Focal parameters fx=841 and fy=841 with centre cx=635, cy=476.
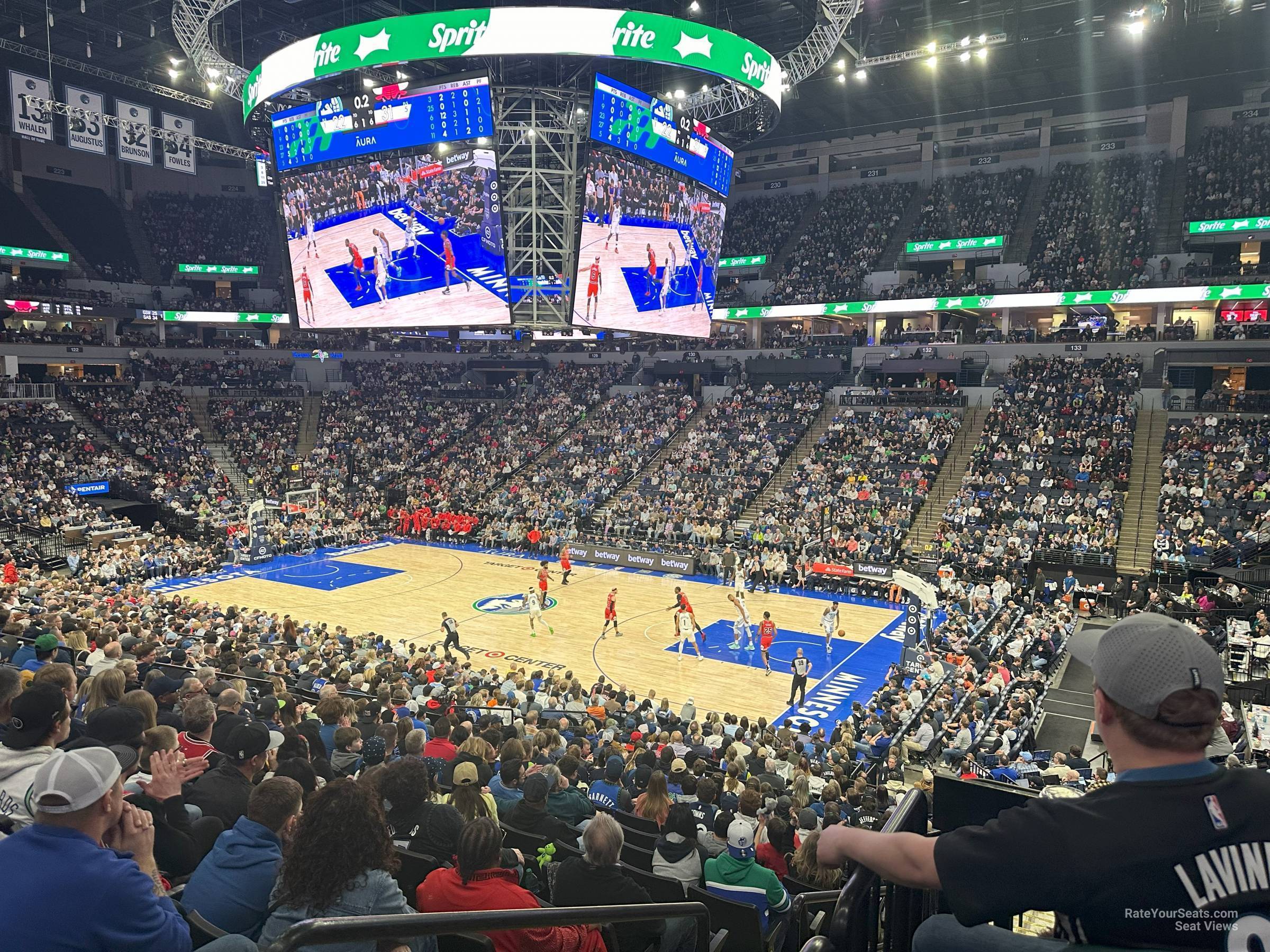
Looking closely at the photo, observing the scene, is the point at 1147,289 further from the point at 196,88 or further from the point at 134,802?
the point at 196,88

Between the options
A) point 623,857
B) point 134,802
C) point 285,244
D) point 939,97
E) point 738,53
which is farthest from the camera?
point 939,97

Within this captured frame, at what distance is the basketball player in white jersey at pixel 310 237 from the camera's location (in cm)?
2422

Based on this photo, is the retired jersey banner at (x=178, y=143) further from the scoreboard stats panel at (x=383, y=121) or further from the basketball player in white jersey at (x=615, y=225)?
the basketball player in white jersey at (x=615, y=225)

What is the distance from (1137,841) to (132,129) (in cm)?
4318

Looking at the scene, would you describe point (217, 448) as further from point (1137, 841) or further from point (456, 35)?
point (1137, 841)

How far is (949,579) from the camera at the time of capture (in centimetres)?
2555

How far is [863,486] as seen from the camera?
32.7m

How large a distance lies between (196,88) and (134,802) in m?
49.2

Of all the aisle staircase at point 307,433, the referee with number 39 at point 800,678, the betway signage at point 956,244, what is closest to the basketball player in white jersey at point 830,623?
the referee with number 39 at point 800,678

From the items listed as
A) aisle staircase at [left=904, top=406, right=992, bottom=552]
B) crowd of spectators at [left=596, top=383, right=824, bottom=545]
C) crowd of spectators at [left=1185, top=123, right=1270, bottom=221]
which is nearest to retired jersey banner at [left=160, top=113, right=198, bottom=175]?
crowd of spectators at [left=596, top=383, right=824, bottom=545]

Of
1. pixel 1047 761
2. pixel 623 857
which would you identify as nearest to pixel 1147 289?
pixel 1047 761

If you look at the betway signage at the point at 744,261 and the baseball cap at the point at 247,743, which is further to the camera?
the betway signage at the point at 744,261

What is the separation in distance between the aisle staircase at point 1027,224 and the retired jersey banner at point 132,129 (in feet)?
133

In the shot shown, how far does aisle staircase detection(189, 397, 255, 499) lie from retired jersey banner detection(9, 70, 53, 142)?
50.3ft
